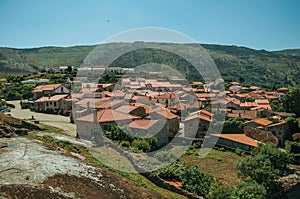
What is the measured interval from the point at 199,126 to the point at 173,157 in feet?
30.1

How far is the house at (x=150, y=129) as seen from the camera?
2803cm

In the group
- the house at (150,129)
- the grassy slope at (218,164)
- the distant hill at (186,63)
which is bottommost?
the grassy slope at (218,164)

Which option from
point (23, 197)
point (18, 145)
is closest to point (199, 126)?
point (18, 145)

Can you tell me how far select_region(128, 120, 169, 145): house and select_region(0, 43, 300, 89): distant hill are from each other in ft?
246

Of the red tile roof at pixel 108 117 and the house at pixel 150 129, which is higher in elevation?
the red tile roof at pixel 108 117

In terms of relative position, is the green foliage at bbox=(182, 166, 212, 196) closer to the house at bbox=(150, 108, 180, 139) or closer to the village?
the village

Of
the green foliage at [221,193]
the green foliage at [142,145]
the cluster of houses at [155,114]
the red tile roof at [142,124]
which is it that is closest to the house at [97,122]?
the cluster of houses at [155,114]

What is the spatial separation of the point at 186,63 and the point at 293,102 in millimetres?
69538

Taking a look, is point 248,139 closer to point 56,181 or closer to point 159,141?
point 159,141

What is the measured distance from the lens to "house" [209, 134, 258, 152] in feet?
101

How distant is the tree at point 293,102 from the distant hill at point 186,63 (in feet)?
160

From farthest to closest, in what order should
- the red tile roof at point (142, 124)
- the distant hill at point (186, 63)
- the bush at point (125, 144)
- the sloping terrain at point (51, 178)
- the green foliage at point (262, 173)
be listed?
the distant hill at point (186, 63) < the red tile roof at point (142, 124) < the bush at point (125, 144) < the green foliage at point (262, 173) < the sloping terrain at point (51, 178)

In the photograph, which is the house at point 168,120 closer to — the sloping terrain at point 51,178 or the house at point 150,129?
the house at point 150,129

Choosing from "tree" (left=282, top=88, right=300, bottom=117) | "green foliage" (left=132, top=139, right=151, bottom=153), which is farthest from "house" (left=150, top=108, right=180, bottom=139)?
"tree" (left=282, top=88, right=300, bottom=117)
